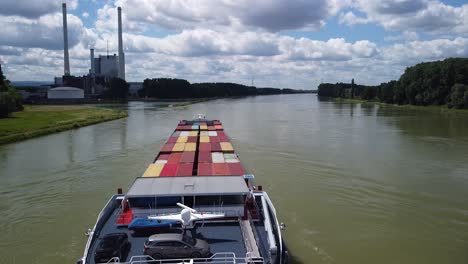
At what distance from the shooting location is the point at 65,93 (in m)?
134

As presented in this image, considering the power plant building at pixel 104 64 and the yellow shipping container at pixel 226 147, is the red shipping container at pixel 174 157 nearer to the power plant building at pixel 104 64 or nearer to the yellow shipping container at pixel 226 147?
the yellow shipping container at pixel 226 147

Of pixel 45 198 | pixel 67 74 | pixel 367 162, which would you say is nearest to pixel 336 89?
pixel 67 74

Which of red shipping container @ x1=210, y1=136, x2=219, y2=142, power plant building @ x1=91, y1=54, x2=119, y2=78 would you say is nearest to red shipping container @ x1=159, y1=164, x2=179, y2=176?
red shipping container @ x1=210, y1=136, x2=219, y2=142

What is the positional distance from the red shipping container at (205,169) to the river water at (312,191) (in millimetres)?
3874

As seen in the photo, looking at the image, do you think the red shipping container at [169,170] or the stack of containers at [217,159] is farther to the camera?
the stack of containers at [217,159]

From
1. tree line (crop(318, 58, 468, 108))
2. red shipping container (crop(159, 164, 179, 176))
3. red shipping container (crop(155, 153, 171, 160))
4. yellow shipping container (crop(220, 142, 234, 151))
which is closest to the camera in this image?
red shipping container (crop(159, 164, 179, 176))

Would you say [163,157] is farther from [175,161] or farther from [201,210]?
[201,210]

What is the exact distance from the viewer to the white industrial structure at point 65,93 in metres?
132

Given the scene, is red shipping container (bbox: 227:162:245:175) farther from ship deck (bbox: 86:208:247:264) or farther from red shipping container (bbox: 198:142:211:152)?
red shipping container (bbox: 198:142:211:152)

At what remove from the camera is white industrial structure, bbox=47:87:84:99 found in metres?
132

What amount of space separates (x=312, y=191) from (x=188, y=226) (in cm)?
1150

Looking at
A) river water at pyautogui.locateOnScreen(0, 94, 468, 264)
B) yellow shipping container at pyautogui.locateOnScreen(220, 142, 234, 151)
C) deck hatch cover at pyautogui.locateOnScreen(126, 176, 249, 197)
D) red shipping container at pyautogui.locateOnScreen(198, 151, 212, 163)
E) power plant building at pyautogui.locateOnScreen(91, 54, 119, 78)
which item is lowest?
river water at pyautogui.locateOnScreen(0, 94, 468, 264)

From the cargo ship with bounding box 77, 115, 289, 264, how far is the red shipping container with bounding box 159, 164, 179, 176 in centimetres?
330

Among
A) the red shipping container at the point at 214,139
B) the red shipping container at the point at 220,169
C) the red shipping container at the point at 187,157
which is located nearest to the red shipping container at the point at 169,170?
the red shipping container at the point at 187,157
